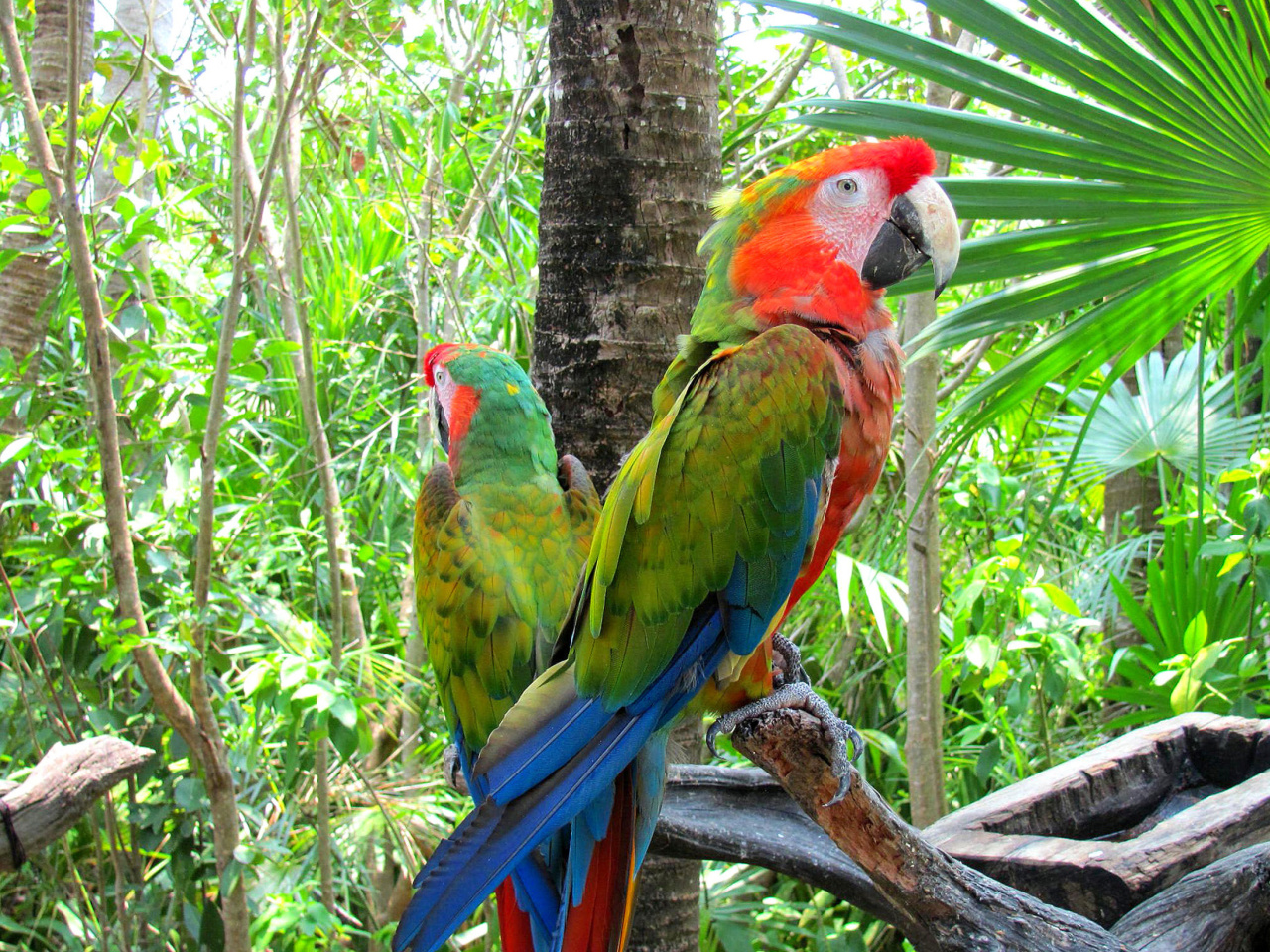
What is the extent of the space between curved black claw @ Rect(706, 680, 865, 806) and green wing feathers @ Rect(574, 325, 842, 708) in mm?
160

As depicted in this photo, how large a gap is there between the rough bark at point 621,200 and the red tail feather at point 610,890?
1.74 ft

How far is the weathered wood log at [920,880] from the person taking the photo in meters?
1.10

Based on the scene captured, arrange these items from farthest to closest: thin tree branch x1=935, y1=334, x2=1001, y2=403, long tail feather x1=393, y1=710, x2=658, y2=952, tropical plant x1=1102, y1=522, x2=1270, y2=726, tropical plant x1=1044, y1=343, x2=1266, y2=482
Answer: tropical plant x1=1044, y1=343, x2=1266, y2=482 → thin tree branch x1=935, y1=334, x2=1001, y2=403 → tropical plant x1=1102, y1=522, x2=1270, y2=726 → long tail feather x1=393, y1=710, x2=658, y2=952

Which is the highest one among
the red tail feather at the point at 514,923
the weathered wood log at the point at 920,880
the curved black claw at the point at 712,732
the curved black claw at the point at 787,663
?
the curved black claw at the point at 787,663

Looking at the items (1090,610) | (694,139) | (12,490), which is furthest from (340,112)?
(1090,610)

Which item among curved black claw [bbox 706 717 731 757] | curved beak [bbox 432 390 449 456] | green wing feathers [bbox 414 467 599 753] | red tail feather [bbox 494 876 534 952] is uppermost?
curved beak [bbox 432 390 449 456]

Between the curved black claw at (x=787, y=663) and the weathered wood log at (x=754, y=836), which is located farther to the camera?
the weathered wood log at (x=754, y=836)

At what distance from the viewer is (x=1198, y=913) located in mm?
1253

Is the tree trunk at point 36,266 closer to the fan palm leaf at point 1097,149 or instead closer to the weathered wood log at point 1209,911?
the fan palm leaf at point 1097,149

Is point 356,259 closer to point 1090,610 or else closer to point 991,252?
point 991,252

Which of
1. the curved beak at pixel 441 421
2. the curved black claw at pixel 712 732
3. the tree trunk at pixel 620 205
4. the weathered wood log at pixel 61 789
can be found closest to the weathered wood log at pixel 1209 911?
the curved black claw at pixel 712 732

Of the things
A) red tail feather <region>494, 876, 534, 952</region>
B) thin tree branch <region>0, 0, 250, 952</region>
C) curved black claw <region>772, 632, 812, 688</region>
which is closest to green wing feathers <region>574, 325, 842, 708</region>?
curved black claw <region>772, 632, 812, 688</region>

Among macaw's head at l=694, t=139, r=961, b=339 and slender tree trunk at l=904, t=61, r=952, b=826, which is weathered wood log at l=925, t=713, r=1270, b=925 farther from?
macaw's head at l=694, t=139, r=961, b=339

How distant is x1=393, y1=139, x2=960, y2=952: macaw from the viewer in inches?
37.9
